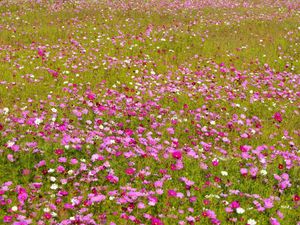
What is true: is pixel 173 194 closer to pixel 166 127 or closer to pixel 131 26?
pixel 166 127

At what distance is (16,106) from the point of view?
25.4ft

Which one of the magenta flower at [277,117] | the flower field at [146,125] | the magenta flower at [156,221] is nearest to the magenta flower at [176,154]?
the flower field at [146,125]

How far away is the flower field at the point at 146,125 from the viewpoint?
5.13 metres

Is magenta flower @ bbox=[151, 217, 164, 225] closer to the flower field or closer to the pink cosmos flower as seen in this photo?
the flower field

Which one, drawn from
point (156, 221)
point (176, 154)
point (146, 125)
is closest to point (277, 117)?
point (146, 125)

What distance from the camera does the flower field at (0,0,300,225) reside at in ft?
16.8

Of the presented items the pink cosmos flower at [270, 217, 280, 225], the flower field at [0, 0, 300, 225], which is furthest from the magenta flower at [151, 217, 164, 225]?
the pink cosmos flower at [270, 217, 280, 225]

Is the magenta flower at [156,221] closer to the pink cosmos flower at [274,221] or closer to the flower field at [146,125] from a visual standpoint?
the flower field at [146,125]

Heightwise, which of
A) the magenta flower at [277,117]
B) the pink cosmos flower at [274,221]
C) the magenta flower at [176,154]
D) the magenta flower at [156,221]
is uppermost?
the magenta flower at [156,221]

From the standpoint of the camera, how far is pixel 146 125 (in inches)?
305

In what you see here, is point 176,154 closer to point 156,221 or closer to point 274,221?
point 156,221

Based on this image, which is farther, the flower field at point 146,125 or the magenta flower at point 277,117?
the magenta flower at point 277,117

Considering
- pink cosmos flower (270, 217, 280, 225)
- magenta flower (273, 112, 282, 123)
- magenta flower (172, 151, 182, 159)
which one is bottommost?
magenta flower (273, 112, 282, 123)

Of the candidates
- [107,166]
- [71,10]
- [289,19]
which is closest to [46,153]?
[107,166]
